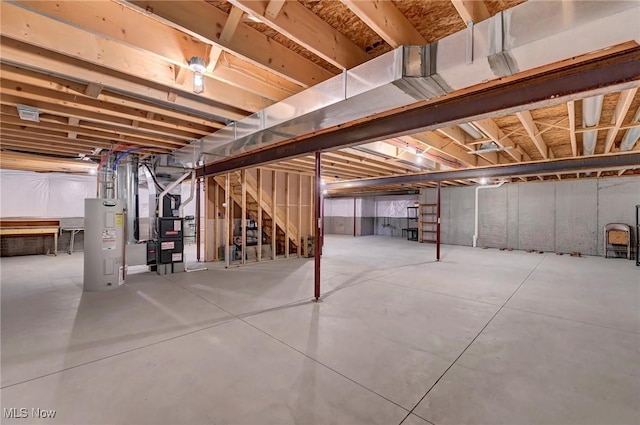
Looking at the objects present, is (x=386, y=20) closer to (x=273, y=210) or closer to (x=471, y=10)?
(x=471, y=10)

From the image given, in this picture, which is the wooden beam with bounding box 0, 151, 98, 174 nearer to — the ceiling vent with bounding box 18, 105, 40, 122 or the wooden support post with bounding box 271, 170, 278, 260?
the ceiling vent with bounding box 18, 105, 40, 122

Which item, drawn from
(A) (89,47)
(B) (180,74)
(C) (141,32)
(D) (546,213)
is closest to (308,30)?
(C) (141,32)

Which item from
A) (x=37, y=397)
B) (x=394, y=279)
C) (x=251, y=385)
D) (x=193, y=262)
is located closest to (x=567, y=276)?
(x=394, y=279)

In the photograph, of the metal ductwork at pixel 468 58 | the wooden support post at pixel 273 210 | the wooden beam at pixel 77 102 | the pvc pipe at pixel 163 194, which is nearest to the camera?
the metal ductwork at pixel 468 58

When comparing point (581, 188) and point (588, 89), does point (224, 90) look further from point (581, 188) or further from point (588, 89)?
point (581, 188)

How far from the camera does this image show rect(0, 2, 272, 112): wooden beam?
1.67 m

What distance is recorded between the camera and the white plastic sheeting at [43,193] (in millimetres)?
6445

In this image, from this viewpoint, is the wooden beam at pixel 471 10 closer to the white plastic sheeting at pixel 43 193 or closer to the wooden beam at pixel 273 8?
the wooden beam at pixel 273 8

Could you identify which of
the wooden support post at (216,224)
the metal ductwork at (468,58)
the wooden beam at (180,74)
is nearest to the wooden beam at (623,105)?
the metal ductwork at (468,58)

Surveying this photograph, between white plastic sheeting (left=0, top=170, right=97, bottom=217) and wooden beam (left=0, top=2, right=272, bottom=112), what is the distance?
7.20m

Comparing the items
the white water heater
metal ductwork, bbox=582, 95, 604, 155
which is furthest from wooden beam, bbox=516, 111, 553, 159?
the white water heater

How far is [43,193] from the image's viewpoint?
6879mm

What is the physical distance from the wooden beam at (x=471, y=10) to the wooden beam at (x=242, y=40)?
120cm

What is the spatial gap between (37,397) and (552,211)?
10661 millimetres
